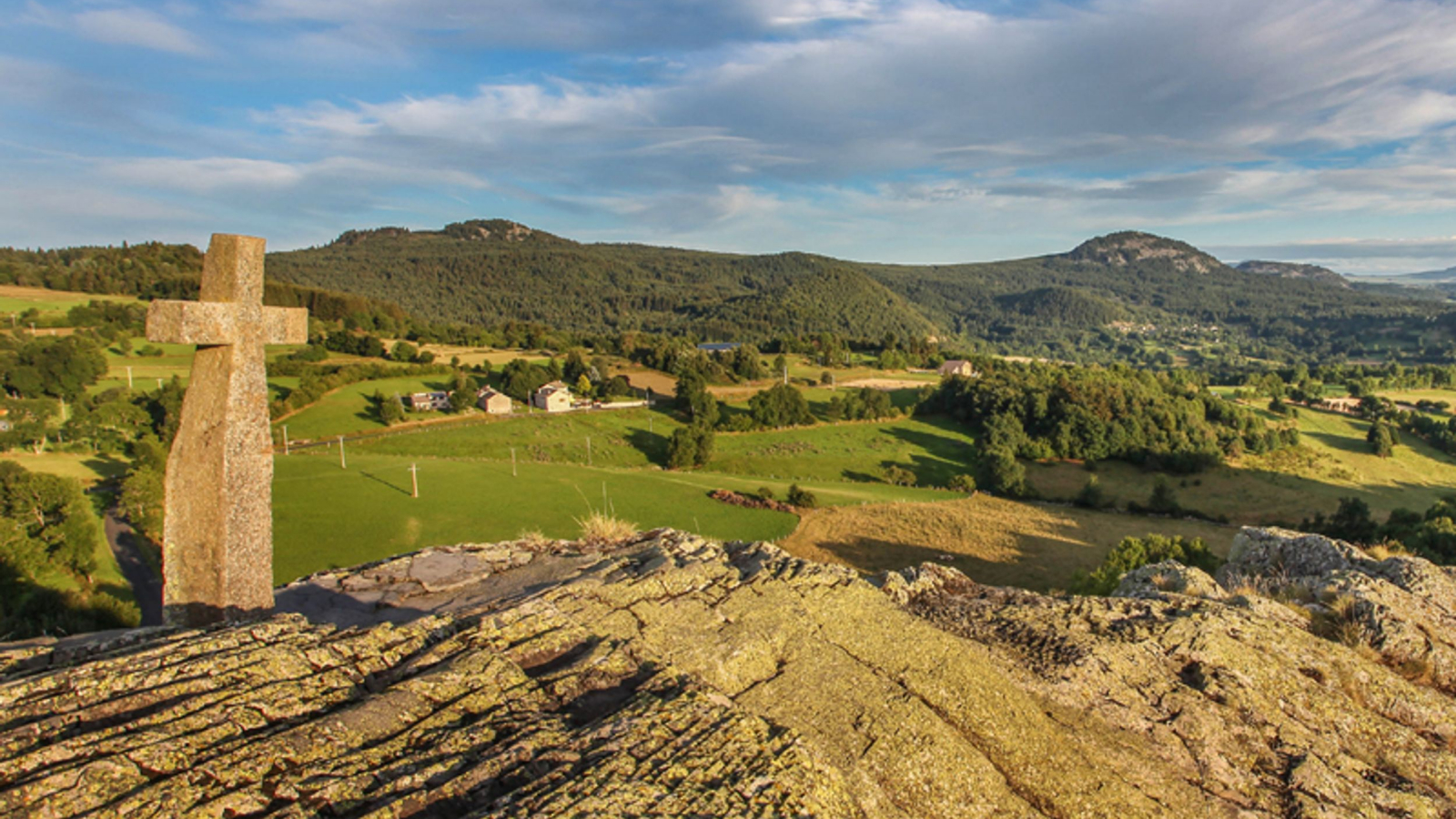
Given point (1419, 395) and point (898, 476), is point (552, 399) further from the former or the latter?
→ point (1419, 395)

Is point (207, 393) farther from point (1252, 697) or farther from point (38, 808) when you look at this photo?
point (1252, 697)

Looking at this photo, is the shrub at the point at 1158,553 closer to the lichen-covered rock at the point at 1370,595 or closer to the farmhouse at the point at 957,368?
the lichen-covered rock at the point at 1370,595

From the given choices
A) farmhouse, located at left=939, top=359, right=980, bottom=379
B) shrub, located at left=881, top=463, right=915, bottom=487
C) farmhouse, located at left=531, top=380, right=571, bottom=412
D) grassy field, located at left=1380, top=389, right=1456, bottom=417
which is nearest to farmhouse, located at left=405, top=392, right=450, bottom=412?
farmhouse, located at left=531, top=380, right=571, bottom=412

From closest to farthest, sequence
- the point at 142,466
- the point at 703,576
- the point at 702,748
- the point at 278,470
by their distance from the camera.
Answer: the point at 702,748
the point at 703,576
the point at 142,466
the point at 278,470

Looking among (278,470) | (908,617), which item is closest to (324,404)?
(278,470)

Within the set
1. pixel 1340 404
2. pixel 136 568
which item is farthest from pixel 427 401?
pixel 1340 404

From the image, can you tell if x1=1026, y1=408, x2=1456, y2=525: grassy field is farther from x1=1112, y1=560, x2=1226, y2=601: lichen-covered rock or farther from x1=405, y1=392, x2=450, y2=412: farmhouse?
x1=405, y1=392, x2=450, y2=412: farmhouse
